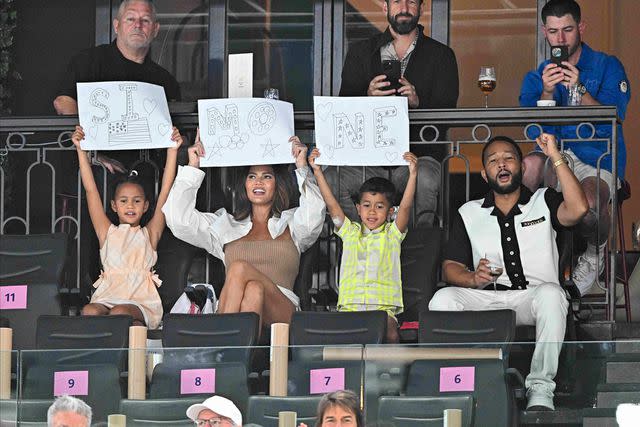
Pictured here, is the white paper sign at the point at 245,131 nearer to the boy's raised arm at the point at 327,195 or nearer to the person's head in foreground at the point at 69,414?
the boy's raised arm at the point at 327,195

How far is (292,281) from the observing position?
10406 mm

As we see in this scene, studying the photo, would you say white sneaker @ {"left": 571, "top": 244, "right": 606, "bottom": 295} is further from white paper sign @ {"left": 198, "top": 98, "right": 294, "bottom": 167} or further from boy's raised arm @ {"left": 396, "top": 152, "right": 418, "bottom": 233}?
white paper sign @ {"left": 198, "top": 98, "right": 294, "bottom": 167}

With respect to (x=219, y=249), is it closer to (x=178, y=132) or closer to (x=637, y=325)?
(x=178, y=132)

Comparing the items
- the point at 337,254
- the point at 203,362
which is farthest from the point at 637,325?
the point at 203,362

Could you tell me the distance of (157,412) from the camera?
8.93m

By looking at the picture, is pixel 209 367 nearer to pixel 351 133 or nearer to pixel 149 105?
pixel 351 133

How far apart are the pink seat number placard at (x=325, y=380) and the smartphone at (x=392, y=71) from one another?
2.40m

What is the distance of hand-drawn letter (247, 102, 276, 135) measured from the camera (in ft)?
34.9

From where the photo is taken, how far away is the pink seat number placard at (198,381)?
900cm

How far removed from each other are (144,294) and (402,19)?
2.31m

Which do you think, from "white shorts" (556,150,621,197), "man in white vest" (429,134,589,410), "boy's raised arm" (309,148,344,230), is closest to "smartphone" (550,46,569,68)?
"white shorts" (556,150,621,197)

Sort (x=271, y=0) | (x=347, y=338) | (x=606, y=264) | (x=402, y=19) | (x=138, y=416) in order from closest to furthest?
(x=138, y=416)
(x=347, y=338)
(x=606, y=264)
(x=402, y=19)
(x=271, y=0)

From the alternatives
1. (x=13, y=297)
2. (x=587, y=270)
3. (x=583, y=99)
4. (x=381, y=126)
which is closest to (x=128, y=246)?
(x=13, y=297)

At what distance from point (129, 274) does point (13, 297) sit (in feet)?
2.22
